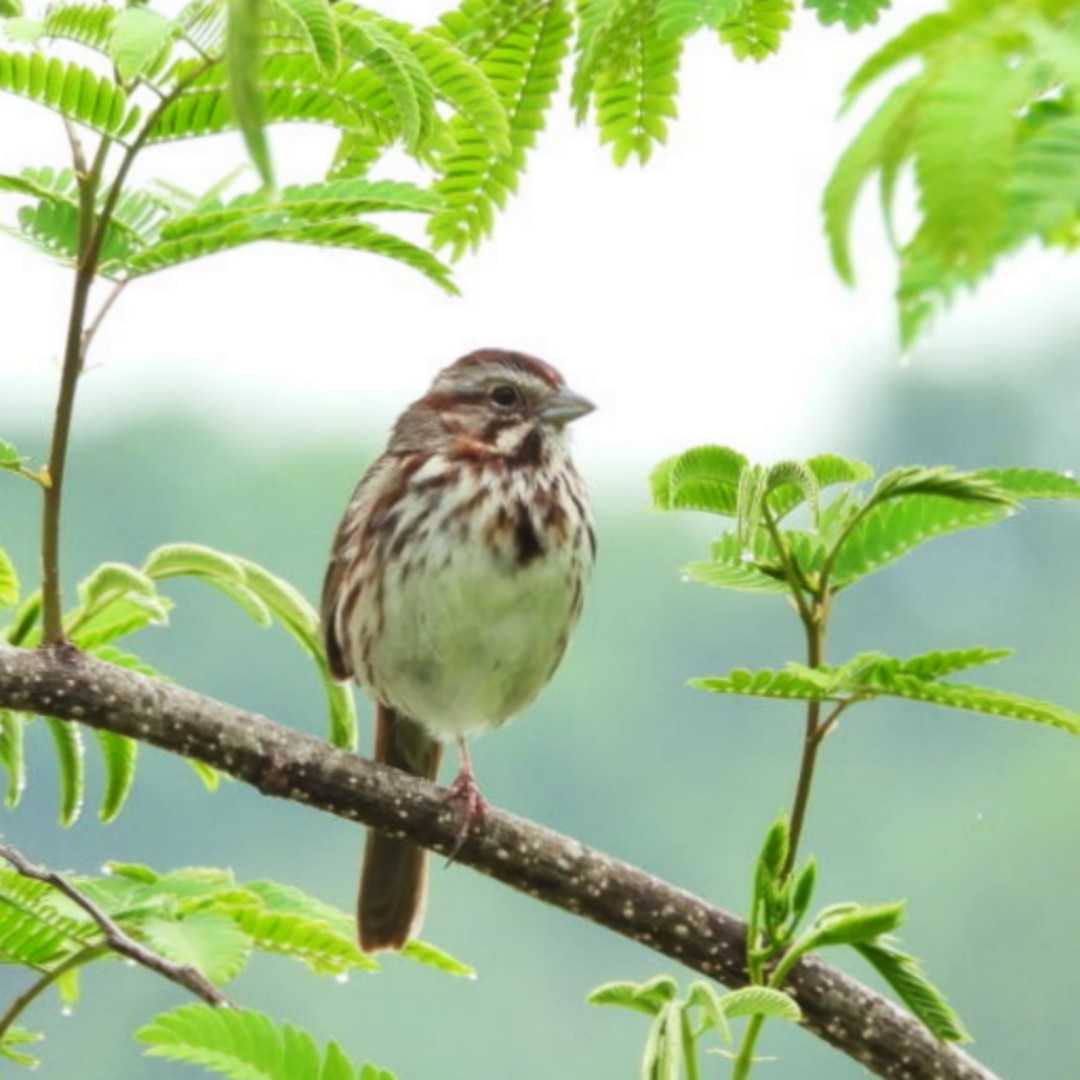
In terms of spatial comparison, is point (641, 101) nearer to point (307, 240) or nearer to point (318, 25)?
point (307, 240)

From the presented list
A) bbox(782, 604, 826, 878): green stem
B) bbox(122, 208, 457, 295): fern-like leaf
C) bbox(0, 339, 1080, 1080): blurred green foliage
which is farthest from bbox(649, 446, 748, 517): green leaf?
bbox(0, 339, 1080, 1080): blurred green foliage

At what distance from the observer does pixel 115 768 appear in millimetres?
2418

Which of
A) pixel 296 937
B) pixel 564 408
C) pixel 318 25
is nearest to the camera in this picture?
pixel 318 25

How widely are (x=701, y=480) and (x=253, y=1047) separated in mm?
669

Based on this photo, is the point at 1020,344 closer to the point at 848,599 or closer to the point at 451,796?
the point at 848,599

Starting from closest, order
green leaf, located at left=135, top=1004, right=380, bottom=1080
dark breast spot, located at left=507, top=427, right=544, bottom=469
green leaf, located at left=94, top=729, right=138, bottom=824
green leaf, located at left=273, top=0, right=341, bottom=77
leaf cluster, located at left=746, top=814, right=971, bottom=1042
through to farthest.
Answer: green leaf, located at left=273, top=0, right=341, bottom=77, green leaf, located at left=135, top=1004, right=380, bottom=1080, leaf cluster, located at left=746, top=814, right=971, bottom=1042, green leaf, located at left=94, top=729, right=138, bottom=824, dark breast spot, located at left=507, top=427, right=544, bottom=469

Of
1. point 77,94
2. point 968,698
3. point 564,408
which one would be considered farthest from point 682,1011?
point 564,408

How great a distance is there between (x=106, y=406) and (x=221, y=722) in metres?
64.2

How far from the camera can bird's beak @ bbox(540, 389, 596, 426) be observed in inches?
192

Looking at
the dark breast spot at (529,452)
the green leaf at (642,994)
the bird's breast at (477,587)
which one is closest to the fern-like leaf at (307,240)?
the green leaf at (642,994)

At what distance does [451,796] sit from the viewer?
2646mm

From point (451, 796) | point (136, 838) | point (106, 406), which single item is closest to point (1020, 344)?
point (106, 406)

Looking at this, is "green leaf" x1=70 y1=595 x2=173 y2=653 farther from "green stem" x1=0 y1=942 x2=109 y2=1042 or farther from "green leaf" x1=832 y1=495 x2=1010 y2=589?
"green leaf" x1=832 y1=495 x2=1010 y2=589

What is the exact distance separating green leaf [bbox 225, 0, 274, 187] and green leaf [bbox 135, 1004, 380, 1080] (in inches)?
45.9
